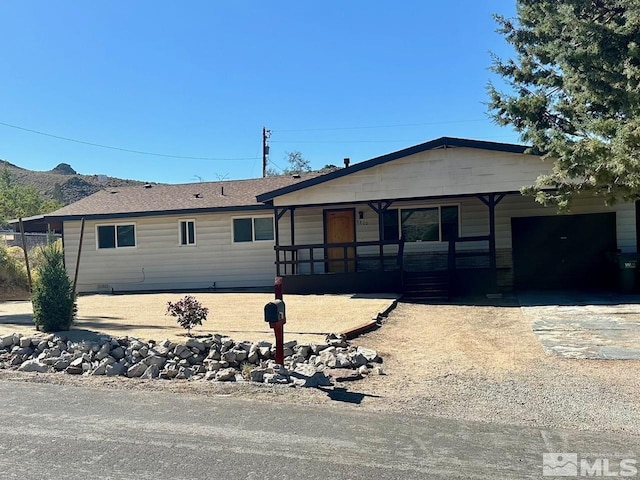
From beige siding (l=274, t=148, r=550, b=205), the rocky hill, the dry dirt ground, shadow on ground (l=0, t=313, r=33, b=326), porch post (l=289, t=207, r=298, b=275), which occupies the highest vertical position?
the rocky hill

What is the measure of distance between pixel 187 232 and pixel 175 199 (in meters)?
1.81

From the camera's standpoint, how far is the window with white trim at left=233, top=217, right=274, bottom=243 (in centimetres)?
1742

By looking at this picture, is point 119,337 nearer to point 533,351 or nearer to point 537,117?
point 533,351

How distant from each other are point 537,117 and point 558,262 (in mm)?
4520

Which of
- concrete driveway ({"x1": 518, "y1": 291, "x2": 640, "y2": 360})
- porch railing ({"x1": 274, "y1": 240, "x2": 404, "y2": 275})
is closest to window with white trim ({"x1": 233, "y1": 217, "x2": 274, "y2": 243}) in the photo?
porch railing ({"x1": 274, "y1": 240, "x2": 404, "y2": 275})

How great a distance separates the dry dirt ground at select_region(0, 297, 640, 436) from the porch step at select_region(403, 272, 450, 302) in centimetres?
538

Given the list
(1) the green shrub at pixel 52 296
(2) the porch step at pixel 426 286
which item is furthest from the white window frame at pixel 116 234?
(2) the porch step at pixel 426 286

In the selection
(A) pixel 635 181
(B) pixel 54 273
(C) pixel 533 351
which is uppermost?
(A) pixel 635 181

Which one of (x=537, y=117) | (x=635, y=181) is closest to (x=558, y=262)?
(x=537, y=117)

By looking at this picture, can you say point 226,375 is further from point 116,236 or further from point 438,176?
point 116,236

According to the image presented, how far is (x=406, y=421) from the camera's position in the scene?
446 cm

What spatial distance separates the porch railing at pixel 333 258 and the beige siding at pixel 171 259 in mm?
985

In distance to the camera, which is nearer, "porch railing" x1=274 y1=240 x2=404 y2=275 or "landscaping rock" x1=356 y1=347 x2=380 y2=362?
"landscaping rock" x1=356 y1=347 x2=380 y2=362

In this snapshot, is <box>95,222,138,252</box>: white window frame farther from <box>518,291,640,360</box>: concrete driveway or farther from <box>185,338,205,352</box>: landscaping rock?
<box>518,291,640,360</box>: concrete driveway
